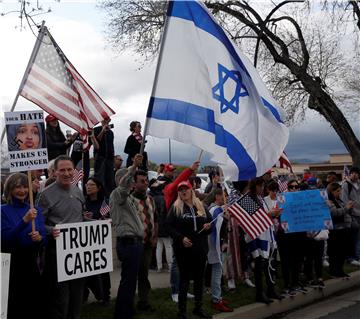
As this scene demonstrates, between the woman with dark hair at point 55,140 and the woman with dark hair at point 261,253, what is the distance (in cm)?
318

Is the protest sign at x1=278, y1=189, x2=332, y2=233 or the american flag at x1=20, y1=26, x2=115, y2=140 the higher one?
the american flag at x1=20, y1=26, x2=115, y2=140

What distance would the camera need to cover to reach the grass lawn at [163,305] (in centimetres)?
696

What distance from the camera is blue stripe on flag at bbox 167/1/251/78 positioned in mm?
6020

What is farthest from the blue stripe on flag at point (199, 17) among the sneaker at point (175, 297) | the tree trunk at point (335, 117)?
the tree trunk at point (335, 117)

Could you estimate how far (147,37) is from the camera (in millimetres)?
19375

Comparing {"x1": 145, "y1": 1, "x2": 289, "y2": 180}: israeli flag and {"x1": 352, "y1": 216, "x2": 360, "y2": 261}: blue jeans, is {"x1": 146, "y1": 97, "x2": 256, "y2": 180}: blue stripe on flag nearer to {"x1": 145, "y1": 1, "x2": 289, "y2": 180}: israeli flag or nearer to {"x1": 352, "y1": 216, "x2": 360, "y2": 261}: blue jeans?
{"x1": 145, "y1": 1, "x2": 289, "y2": 180}: israeli flag

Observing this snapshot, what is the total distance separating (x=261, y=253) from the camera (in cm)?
825

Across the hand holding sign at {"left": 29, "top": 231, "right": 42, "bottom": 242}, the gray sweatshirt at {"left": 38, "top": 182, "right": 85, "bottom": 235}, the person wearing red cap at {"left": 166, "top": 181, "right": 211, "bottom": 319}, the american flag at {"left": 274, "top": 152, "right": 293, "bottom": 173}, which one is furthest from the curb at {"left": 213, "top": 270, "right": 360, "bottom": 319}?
the hand holding sign at {"left": 29, "top": 231, "right": 42, "bottom": 242}

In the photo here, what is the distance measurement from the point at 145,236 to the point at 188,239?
0.67 meters

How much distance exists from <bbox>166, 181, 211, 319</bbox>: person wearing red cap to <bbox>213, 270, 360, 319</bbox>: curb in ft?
1.99

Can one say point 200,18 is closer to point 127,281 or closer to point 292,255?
point 127,281

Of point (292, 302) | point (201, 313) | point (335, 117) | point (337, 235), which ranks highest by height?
point (335, 117)

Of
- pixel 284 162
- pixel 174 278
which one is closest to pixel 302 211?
pixel 284 162

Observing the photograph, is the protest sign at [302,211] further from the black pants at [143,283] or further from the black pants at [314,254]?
the black pants at [143,283]
